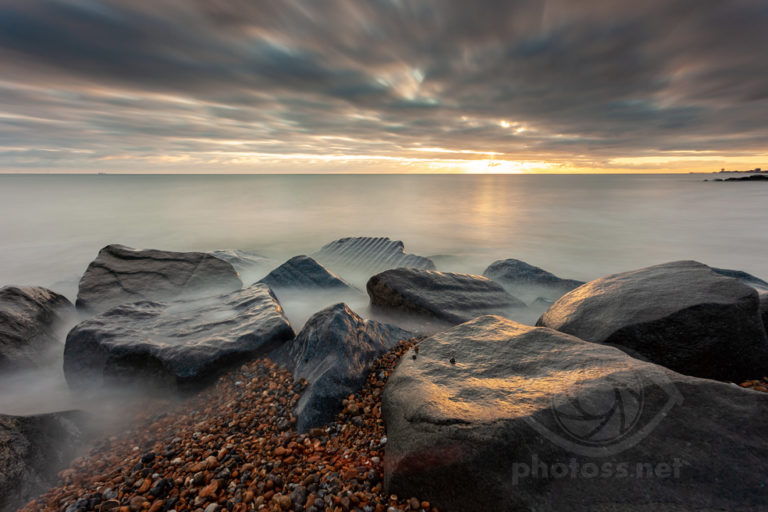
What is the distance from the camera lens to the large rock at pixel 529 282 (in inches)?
292

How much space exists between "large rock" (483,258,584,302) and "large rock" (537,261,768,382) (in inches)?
143

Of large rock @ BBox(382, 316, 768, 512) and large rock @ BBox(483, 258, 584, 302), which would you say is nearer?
large rock @ BBox(382, 316, 768, 512)

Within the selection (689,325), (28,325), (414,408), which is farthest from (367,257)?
(414,408)

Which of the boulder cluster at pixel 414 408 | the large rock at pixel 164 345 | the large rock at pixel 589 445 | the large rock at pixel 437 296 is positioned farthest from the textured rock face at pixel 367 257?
the large rock at pixel 589 445

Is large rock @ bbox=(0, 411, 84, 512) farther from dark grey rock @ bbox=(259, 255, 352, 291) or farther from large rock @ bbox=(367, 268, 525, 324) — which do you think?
dark grey rock @ bbox=(259, 255, 352, 291)

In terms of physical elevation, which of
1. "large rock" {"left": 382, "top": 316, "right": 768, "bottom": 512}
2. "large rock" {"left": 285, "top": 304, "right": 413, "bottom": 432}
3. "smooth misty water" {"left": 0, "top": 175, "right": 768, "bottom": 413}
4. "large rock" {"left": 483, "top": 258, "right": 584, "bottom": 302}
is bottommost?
"smooth misty water" {"left": 0, "top": 175, "right": 768, "bottom": 413}

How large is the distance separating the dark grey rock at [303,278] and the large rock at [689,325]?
16.0 ft

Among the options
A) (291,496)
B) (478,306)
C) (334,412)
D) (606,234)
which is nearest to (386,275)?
(478,306)

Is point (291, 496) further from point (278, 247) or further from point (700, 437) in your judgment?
point (278, 247)

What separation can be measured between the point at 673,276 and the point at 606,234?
50.5ft

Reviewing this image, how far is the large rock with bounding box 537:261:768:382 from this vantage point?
9.69 feet

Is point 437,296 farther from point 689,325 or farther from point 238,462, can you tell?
point 238,462

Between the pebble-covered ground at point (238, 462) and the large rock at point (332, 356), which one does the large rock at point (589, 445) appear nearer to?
the pebble-covered ground at point (238, 462)

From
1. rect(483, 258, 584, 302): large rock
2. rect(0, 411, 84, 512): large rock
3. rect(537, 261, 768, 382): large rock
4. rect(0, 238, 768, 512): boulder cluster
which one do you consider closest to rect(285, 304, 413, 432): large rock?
rect(0, 238, 768, 512): boulder cluster
